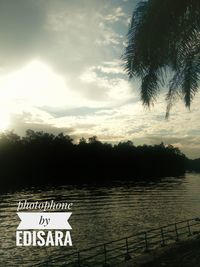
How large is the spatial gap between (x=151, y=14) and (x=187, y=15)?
1640 millimetres

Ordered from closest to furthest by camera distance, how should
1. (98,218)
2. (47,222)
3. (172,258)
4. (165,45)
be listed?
(165,45) < (172,258) < (47,222) < (98,218)

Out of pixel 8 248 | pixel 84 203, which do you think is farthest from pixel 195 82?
pixel 84 203

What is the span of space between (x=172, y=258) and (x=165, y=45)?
1421 centimetres

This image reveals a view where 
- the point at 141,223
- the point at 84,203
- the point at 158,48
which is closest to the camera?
the point at 158,48

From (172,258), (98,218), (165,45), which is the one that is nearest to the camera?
(165,45)

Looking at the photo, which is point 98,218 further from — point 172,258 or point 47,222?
point 172,258

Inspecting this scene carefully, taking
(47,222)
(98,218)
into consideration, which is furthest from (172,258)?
(98,218)

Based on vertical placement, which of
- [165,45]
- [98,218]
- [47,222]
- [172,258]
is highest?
[165,45]

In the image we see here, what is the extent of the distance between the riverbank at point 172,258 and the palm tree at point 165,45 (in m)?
9.02

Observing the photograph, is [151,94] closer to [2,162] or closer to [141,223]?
[141,223]

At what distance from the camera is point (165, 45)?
17.3m

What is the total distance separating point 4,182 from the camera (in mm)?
142250

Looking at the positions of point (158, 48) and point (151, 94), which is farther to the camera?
point (151, 94)

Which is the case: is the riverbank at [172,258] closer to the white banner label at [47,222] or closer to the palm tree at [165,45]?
the palm tree at [165,45]
